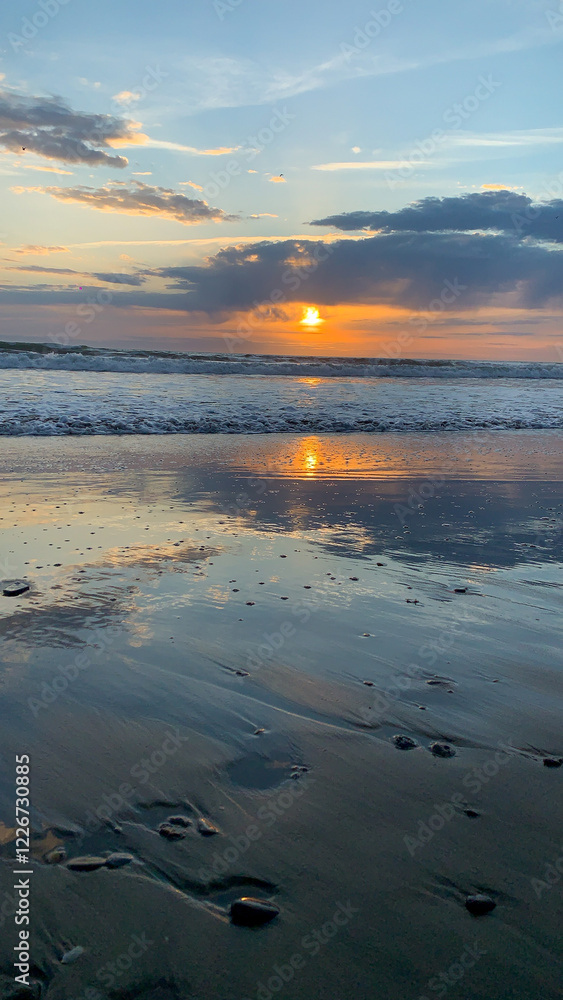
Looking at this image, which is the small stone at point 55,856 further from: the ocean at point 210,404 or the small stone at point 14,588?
the ocean at point 210,404

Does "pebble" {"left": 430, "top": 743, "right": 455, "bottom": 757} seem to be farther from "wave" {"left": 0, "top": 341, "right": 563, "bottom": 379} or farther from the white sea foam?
"wave" {"left": 0, "top": 341, "right": 563, "bottom": 379}

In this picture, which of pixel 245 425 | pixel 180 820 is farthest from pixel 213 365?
pixel 180 820

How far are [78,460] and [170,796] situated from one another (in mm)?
8410

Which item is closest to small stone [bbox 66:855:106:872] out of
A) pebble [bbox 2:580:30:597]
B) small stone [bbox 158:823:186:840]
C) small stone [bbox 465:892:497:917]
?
small stone [bbox 158:823:186:840]

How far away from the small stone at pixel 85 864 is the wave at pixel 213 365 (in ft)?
94.7

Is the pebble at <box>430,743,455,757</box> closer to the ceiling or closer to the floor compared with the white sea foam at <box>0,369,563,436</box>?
closer to the floor

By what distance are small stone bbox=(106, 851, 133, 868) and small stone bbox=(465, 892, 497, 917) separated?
3.21 ft

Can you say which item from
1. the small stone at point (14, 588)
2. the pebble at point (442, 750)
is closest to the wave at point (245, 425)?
the small stone at point (14, 588)

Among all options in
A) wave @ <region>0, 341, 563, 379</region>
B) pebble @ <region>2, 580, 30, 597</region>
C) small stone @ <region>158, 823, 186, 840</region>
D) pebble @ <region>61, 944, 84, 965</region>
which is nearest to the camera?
pebble @ <region>61, 944, 84, 965</region>

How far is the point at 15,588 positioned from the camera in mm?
4250

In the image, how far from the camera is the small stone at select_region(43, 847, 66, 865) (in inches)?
75.5

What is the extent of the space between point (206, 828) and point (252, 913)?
383 millimetres

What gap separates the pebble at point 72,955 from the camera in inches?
63.7

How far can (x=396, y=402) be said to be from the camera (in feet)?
66.8
